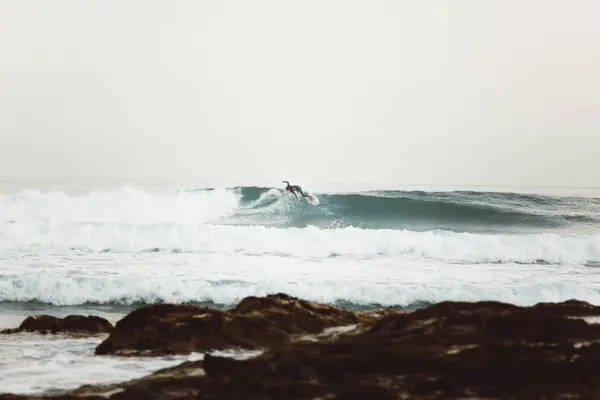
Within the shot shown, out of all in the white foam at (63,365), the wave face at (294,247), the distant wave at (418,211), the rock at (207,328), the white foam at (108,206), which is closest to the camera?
the white foam at (63,365)

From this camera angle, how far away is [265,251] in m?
8.16

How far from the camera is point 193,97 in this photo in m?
7.94

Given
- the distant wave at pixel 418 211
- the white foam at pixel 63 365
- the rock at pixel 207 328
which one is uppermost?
the distant wave at pixel 418 211

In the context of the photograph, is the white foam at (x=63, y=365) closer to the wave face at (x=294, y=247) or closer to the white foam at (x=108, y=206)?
the wave face at (x=294, y=247)

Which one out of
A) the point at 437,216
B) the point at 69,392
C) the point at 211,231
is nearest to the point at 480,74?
the point at 437,216

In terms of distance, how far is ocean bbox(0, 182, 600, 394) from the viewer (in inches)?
233

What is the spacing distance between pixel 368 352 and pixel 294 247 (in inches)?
215

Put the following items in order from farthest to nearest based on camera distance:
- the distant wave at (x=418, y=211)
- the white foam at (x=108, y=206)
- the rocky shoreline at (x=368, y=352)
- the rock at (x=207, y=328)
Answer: the distant wave at (x=418, y=211) → the white foam at (x=108, y=206) → the rock at (x=207, y=328) → the rocky shoreline at (x=368, y=352)

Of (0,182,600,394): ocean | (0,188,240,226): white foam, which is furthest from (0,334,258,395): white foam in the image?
(0,188,240,226): white foam

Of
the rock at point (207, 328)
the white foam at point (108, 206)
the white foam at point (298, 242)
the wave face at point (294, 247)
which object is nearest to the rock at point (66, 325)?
the rock at point (207, 328)

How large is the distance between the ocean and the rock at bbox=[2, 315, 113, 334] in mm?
160

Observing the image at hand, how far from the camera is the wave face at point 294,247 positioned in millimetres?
Answer: 6105

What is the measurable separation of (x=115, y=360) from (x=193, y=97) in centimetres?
507

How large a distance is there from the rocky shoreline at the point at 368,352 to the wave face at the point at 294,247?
2343 millimetres
